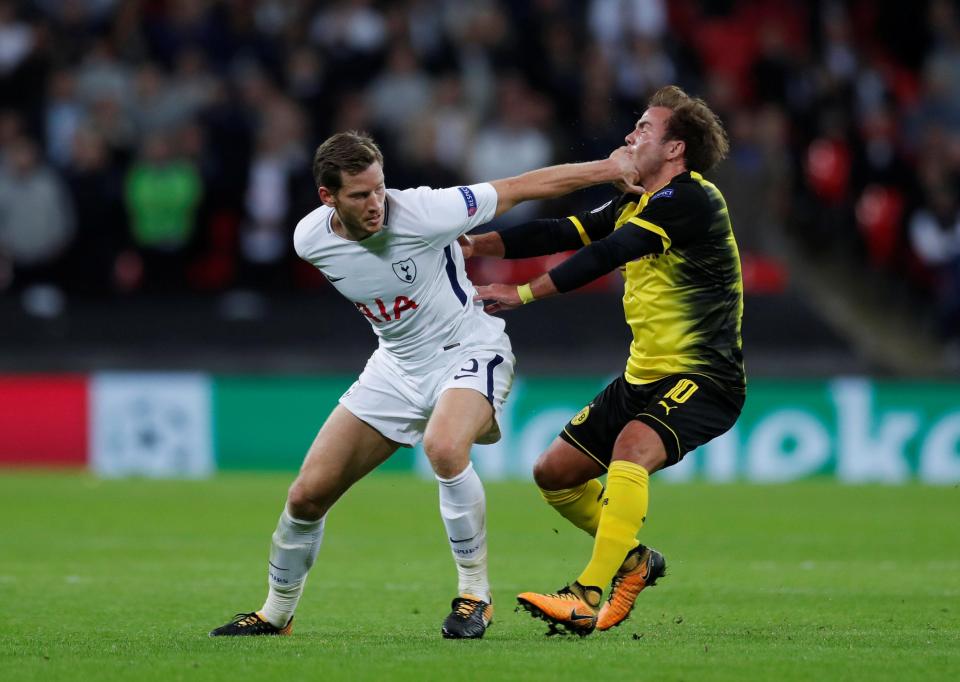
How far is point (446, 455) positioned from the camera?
267 inches

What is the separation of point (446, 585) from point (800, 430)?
7366mm

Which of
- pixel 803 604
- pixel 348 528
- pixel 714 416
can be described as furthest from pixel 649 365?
pixel 348 528

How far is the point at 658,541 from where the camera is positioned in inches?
440

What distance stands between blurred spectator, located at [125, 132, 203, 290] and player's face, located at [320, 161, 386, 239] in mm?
10123

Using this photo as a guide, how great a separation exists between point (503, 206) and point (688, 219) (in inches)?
32.3

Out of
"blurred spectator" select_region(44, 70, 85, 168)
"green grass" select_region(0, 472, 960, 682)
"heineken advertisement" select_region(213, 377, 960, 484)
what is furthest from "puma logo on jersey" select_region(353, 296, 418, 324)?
"blurred spectator" select_region(44, 70, 85, 168)

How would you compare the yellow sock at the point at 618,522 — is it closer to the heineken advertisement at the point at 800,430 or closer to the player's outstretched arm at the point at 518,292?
the player's outstretched arm at the point at 518,292

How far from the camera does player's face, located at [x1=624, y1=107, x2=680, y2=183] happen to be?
7.09 metres

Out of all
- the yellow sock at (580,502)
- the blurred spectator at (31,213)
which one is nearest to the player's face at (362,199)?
the yellow sock at (580,502)

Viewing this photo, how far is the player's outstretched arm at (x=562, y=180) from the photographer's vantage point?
274 inches

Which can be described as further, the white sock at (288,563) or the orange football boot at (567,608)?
the white sock at (288,563)

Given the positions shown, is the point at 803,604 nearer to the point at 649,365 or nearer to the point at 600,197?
the point at 649,365

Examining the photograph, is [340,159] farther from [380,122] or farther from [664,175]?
[380,122]

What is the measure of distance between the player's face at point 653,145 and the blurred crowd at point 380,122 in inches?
341
